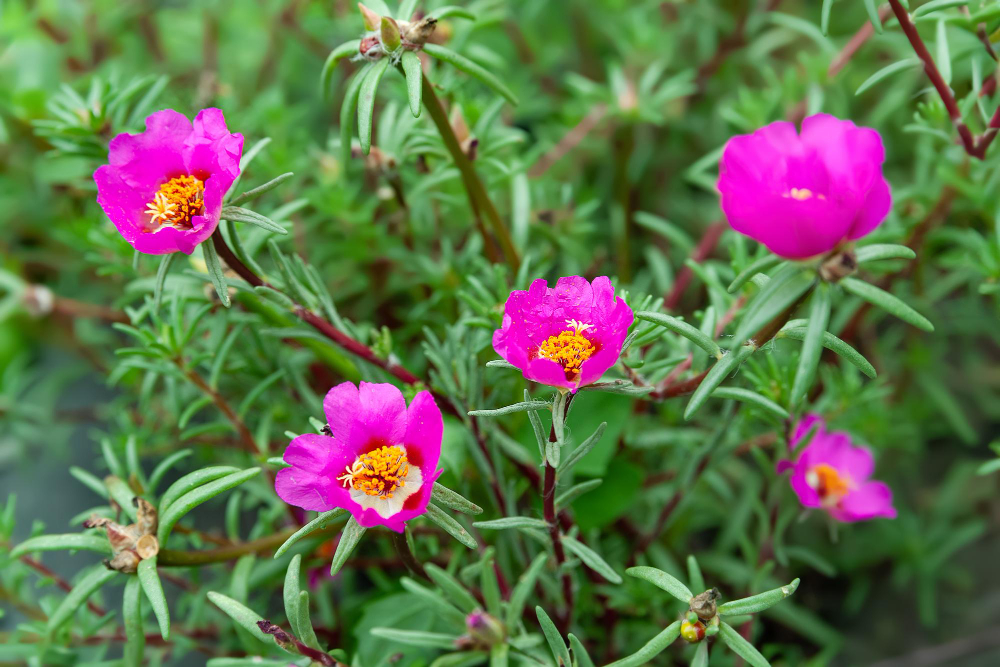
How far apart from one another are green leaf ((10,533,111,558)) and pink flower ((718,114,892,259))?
92 cm

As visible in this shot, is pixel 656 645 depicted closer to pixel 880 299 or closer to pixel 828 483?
pixel 880 299

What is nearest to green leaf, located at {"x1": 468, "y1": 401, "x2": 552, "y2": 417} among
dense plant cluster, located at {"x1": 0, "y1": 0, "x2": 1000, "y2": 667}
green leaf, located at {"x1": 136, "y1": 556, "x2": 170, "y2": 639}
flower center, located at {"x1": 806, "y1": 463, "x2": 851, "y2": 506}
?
dense plant cluster, located at {"x1": 0, "y1": 0, "x2": 1000, "y2": 667}

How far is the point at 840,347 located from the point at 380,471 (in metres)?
0.57

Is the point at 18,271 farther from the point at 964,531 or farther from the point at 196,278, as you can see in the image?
the point at 964,531

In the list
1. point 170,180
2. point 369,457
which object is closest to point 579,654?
point 369,457

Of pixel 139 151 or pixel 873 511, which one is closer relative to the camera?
pixel 139 151

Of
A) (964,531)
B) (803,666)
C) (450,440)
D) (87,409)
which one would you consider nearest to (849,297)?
(964,531)

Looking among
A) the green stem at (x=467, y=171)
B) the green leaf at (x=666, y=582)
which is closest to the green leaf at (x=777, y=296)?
the green leaf at (x=666, y=582)

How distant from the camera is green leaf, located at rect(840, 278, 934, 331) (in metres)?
0.76

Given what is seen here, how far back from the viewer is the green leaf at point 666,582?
95cm

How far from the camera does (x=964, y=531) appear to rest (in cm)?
176

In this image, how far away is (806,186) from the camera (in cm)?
79

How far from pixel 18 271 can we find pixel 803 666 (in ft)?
7.07

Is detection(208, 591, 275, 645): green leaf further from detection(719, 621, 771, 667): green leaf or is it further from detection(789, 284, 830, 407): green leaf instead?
detection(789, 284, 830, 407): green leaf
